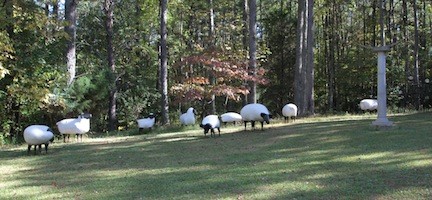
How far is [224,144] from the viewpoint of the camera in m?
10.4

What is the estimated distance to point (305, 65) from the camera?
64.7 feet

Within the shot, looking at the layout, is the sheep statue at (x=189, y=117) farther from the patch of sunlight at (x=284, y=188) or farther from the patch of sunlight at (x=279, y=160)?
the patch of sunlight at (x=284, y=188)

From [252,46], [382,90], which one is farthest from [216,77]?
[382,90]

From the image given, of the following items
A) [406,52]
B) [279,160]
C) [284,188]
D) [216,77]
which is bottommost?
[284,188]

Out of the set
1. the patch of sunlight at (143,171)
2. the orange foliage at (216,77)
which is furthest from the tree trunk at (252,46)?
the patch of sunlight at (143,171)

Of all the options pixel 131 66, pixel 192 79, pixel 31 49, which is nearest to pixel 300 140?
pixel 192 79

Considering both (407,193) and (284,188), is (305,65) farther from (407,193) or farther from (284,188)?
(407,193)

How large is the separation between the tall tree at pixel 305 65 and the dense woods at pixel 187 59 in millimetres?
50

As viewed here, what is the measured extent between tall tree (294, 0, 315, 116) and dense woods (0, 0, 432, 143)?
50 millimetres

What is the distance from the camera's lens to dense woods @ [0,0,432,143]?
47.5 feet

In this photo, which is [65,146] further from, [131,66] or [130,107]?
[131,66]

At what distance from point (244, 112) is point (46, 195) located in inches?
288

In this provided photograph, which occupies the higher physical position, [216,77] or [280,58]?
[280,58]

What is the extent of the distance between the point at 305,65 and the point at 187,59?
19.0 feet
